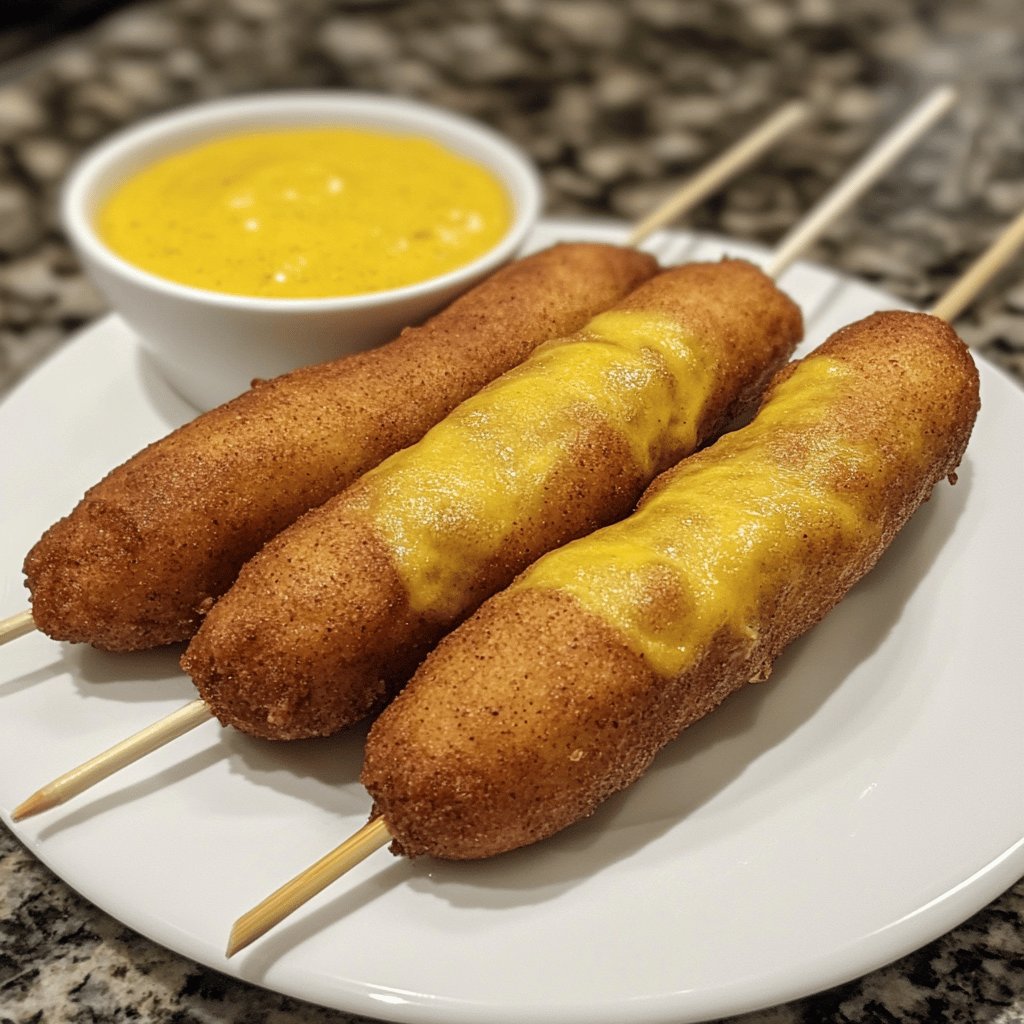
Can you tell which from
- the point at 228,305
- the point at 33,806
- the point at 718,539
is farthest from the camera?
the point at 228,305

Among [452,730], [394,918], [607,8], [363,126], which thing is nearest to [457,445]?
[452,730]

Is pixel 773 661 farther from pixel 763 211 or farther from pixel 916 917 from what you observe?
pixel 763 211

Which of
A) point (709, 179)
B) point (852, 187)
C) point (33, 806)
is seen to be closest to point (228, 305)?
point (33, 806)

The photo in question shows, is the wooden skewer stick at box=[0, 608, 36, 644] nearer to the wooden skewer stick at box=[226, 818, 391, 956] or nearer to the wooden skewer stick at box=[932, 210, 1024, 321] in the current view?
the wooden skewer stick at box=[226, 818, 391, 956]

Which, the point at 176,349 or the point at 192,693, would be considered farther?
→ the point at 176,349

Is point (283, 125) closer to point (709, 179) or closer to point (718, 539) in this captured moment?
point (709, 179)

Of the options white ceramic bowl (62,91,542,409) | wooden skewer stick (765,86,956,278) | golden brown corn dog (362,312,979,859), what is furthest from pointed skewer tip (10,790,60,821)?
wooden skewer stick (765,86,956,278)

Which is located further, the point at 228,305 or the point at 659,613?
the point at 228,305
